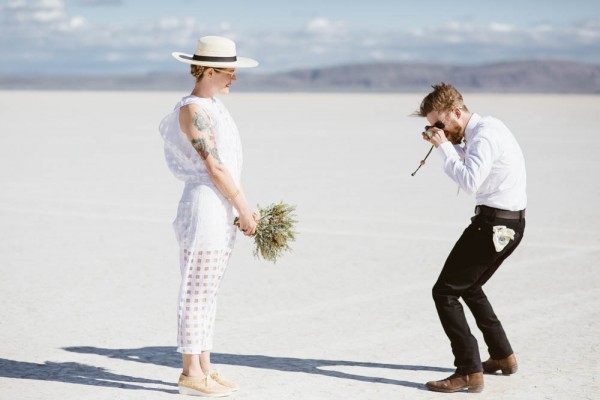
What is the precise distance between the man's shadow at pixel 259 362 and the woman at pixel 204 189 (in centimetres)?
78

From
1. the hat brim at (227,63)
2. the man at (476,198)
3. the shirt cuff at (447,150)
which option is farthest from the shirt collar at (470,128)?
the hat brim at (227,63)

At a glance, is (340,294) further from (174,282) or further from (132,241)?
(132,241)

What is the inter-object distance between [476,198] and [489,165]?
0.30 metres

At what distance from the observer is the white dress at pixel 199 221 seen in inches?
225

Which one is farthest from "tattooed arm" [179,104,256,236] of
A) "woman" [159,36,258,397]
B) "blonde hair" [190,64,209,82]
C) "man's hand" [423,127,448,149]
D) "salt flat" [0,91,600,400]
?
"salt flat" [0,91,600,400]

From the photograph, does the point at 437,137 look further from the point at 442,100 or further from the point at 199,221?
the point at 199,221

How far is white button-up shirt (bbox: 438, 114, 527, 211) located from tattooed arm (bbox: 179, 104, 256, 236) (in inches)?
46.3

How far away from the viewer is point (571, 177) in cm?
1895

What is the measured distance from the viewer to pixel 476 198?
592 centimetres

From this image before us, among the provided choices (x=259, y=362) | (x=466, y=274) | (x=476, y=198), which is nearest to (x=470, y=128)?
(x=476, y=198)

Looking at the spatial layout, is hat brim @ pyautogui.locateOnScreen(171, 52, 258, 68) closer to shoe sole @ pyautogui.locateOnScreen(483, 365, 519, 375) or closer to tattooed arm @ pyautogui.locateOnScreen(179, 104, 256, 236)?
tattooed arm @ pyautogui.locateOnScreen(179, 104, 256, 236)

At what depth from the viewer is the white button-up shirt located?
5660 millimetres

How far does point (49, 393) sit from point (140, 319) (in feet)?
6.15

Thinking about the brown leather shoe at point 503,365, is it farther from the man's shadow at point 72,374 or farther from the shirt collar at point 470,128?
the man's shadow at point 72,374
